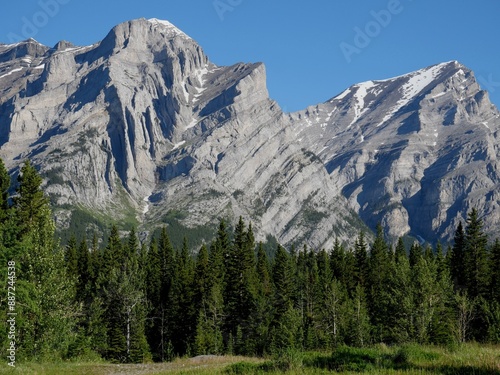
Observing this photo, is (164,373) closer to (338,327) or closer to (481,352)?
(481,352)

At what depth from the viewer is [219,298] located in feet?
282

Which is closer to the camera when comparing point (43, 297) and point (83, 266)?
point (43, 297)

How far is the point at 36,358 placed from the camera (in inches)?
1406

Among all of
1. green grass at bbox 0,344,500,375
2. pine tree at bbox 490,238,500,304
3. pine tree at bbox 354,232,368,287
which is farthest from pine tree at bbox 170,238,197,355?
green grass at bbox 0,344,500,375

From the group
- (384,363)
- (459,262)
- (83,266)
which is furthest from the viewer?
(83,266)

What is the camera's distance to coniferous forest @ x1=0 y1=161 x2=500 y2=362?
41375 millimetres

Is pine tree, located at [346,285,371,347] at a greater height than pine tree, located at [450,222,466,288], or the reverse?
pine tree, located at [450,222,466,288]

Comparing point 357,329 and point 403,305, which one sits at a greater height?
point 403,305

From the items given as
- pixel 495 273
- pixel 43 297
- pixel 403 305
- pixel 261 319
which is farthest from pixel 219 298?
pixel 43 297

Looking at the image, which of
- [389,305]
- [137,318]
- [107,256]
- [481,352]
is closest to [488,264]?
[389,305]

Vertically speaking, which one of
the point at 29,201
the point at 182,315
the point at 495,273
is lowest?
the point at 182,315

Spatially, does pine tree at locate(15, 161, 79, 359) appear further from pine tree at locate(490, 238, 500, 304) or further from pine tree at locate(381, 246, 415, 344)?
Result: pine tree at locate(490, 238, 500, 304)

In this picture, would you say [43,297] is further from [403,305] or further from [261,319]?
[261,319]

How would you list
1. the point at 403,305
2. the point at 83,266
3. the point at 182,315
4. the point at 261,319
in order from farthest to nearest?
the point at 83,266
the point at 182,315
the point at 261,319
the point at 403,305
